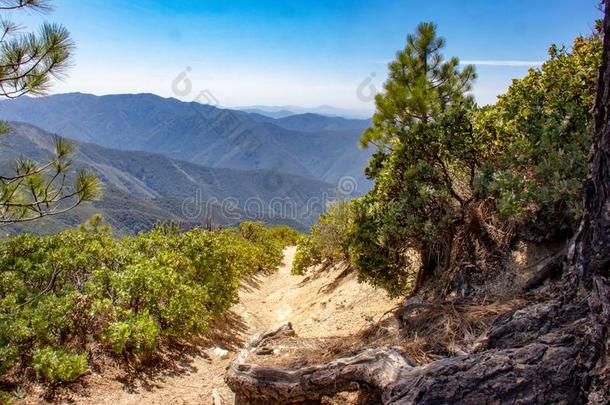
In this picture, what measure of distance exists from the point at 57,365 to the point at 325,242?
13985 mm

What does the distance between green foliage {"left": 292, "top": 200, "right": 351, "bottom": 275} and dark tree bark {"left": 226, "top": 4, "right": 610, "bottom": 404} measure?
45.7 feet

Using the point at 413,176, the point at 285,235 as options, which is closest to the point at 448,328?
the point at 413,176

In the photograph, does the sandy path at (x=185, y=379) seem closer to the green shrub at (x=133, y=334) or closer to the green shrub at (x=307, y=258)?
the green shrub at (x=133, y=334)

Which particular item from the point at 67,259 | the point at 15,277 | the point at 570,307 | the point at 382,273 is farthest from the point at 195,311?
the point at 570,307

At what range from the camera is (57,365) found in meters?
6.92

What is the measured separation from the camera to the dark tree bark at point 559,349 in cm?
319

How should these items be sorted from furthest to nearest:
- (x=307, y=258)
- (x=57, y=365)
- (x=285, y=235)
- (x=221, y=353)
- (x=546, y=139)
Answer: (x=285, y=235) → (x=307, y=258) → (x=221, y=353) → (x=57, y=365) → (x=546, y=139)

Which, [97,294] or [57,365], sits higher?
[97,294]

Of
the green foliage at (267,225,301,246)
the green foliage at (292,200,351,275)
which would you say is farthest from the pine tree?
the green foliage at (267,225,301,246)

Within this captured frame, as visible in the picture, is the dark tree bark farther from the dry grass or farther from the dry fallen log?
the dry grass

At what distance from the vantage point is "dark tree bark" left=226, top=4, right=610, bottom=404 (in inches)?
126

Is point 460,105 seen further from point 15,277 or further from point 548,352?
point 15,277

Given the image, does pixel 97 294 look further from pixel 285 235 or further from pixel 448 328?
pixel 285 235

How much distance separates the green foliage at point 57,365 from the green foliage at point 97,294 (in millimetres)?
15
